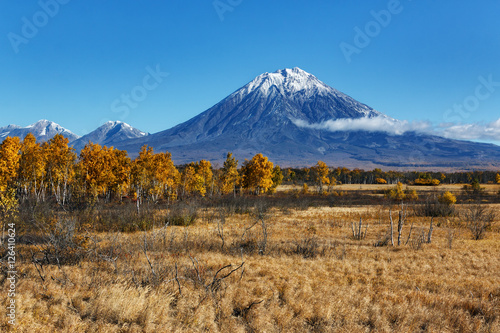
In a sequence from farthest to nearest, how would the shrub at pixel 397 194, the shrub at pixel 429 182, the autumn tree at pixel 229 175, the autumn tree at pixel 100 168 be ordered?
the shrub at pixel 429 182, the autumn tree at pixel 229 175, the shrub at pixel 397 194, the autumn tree at pixel 100 168

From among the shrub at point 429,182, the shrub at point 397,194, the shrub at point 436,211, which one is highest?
the shrub at point 429,182

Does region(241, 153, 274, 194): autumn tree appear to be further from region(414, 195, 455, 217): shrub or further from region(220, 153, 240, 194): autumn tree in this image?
region(414, 195, 455, 217): shrub

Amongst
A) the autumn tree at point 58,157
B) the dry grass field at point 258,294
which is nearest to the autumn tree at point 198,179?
the autumn tree at point 58,157

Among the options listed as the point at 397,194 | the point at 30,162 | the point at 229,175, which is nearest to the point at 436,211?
the point at 397,194

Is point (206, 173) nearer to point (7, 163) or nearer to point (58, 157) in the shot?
point (58, 157)

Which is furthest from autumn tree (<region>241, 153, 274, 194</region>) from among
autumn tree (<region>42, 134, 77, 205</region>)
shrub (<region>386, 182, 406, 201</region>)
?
autumn tree (<region>42, 134, 77, 205</region>)

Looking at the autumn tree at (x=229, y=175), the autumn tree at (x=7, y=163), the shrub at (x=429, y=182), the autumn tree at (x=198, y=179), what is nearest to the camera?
the autumn tree at (x=7, y=163)

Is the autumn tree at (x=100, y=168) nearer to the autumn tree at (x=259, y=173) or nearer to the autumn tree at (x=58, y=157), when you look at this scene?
the autumn tree at (x=58, y=157)

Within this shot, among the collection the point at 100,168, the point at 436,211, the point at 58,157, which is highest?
the point at 58,157

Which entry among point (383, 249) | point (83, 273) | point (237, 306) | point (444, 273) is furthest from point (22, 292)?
point (383, 249)

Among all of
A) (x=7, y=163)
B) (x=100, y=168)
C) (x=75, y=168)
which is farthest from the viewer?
(x=75, y=168)

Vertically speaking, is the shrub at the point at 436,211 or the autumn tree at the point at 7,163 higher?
the autumn tree at the point at 7,163

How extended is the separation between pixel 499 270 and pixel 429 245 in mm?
4947

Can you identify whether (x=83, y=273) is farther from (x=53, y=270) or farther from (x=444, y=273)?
(x=444, y=273)
